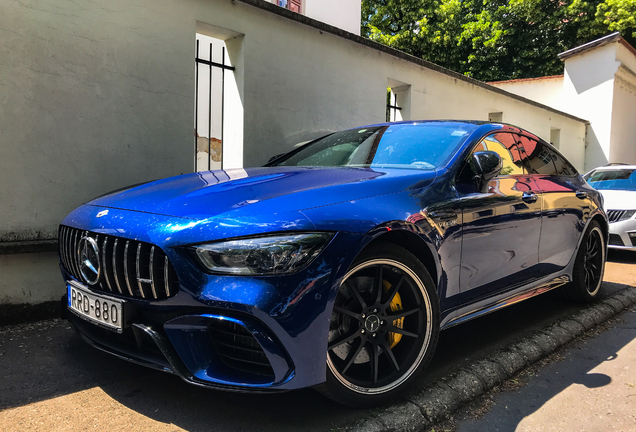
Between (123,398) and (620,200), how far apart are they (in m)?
7.23

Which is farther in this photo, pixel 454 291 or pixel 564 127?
pixel 564 127

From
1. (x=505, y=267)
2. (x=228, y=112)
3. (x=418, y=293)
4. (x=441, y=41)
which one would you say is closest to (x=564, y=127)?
(x=441, y=41)

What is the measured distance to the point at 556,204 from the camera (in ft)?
11.8

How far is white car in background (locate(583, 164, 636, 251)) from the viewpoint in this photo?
6.65 meters

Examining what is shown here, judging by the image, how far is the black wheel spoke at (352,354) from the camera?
2.13m

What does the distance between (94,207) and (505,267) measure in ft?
7.76

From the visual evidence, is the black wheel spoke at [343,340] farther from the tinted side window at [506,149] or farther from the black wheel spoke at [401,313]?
the tinted side window at [506,149]

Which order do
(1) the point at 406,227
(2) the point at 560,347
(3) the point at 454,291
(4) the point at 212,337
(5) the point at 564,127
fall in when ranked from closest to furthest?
1. (4) the point at 212,337
2. (1) the point at 406,227
3. (3) the point at 454,291
4. (2) the point at 560,347
5. (5) the point at 564,127

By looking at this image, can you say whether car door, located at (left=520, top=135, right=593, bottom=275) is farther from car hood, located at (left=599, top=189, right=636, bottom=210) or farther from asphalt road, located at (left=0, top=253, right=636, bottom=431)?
car hood, located at (left=599, top=189, right=636, bottom=210)

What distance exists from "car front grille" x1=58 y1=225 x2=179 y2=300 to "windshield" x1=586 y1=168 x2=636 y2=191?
776cm

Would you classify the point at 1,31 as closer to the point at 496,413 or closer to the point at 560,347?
the point at 496,413

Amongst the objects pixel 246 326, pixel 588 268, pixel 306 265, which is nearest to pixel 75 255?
pixel 246 326

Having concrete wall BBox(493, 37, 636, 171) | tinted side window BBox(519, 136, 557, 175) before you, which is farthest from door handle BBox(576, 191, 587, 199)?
concrete wall BBox(493, 37, 636, 171)

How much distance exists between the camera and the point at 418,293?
2.35 metres
